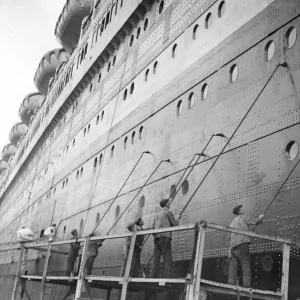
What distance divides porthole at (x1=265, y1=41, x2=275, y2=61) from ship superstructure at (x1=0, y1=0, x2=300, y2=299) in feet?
0.06

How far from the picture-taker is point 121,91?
44.3ft

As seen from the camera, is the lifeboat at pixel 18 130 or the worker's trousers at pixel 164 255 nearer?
the worker's trousers at pixel 164 255

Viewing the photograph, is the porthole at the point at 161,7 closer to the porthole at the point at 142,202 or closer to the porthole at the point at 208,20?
the porthole at the point at 208,20

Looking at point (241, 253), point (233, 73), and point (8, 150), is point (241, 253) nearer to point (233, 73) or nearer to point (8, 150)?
point (233, 73)

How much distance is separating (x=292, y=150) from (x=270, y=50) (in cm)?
185

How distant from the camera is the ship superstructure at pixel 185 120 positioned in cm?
655

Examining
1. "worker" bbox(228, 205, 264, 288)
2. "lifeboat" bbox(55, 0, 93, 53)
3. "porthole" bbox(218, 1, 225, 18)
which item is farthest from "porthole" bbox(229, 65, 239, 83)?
"lifeboat" bbox(55, 0, 93, 53)

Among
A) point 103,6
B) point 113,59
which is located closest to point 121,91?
point 113,59

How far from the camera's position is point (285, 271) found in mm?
5488

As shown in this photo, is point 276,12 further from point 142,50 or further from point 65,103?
point 65,103

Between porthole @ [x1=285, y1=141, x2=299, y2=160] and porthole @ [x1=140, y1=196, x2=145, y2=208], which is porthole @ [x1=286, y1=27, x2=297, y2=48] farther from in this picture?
porthole @ [x1=140, y1=196, x2=145, y2=208]

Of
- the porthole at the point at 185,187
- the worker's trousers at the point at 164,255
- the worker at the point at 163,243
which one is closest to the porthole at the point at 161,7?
the porthole at the point at 185,187

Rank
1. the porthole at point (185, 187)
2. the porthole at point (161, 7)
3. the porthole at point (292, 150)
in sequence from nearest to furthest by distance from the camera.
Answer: the porthole at point (292, 150), the porthole at point (185, 187), the porthole at point (161, 7)

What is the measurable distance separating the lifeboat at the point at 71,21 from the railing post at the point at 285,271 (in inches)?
935
